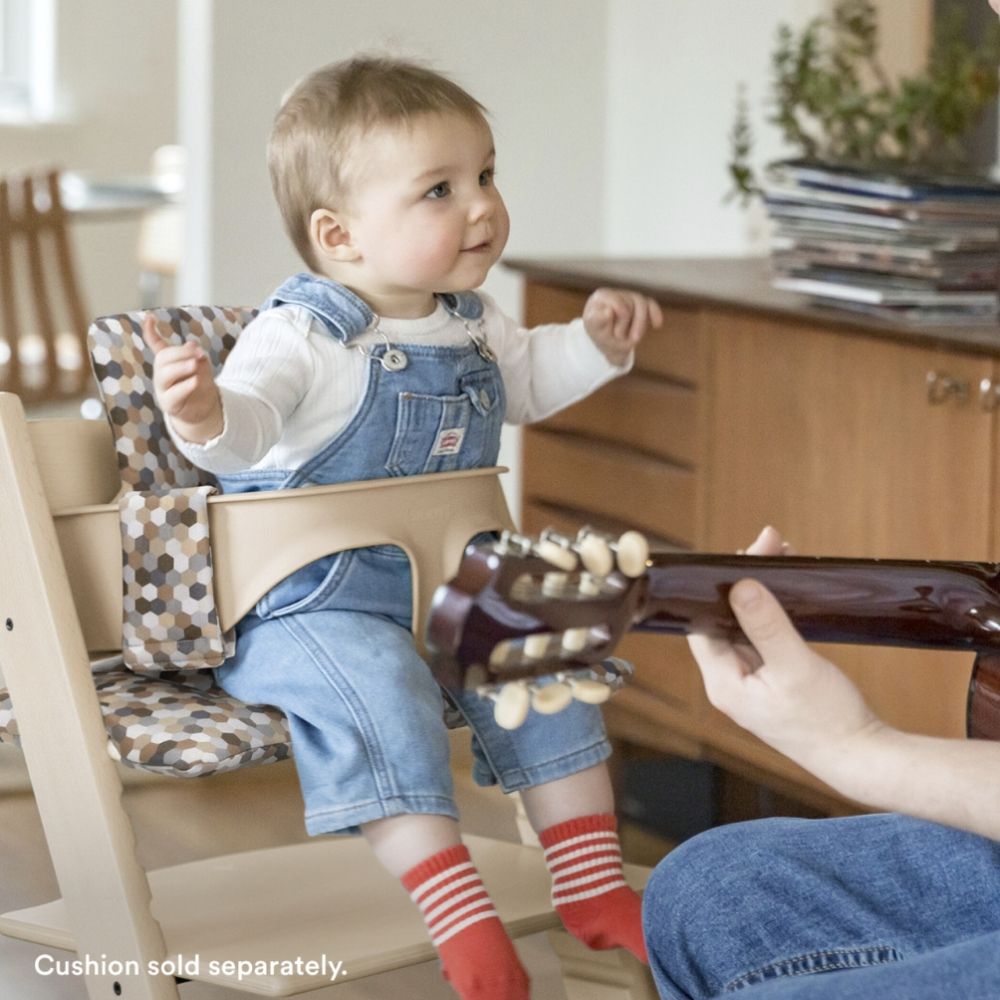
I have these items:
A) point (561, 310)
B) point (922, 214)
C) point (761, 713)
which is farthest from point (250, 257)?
point (761, 713)

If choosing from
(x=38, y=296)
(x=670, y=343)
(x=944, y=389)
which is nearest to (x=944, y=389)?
(x=944, y=389)

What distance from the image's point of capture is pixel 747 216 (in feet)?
9.48

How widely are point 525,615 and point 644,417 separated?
1673mm

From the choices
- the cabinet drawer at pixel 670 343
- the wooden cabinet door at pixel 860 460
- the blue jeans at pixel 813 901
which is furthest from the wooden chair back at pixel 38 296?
the blue jeans at pixel 813 901

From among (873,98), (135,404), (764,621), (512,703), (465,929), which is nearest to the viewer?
(512,703)

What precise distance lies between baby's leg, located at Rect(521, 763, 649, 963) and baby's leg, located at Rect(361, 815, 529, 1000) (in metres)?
0.11

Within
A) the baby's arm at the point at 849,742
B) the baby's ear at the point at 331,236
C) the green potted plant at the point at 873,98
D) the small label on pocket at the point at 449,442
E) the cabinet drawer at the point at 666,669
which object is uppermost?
the green potted plant at the point at 873,98

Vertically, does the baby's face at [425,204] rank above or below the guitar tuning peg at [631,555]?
above

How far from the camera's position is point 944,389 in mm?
1973

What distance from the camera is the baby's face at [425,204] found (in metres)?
1.38

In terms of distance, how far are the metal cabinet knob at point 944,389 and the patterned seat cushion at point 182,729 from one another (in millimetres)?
966

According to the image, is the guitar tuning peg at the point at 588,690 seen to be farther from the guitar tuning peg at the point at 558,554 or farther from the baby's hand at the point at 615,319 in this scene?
the baby's hand at the point at 615,319

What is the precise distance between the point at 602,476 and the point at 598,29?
997 millimetres

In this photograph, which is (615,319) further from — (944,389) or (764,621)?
(764,621)
